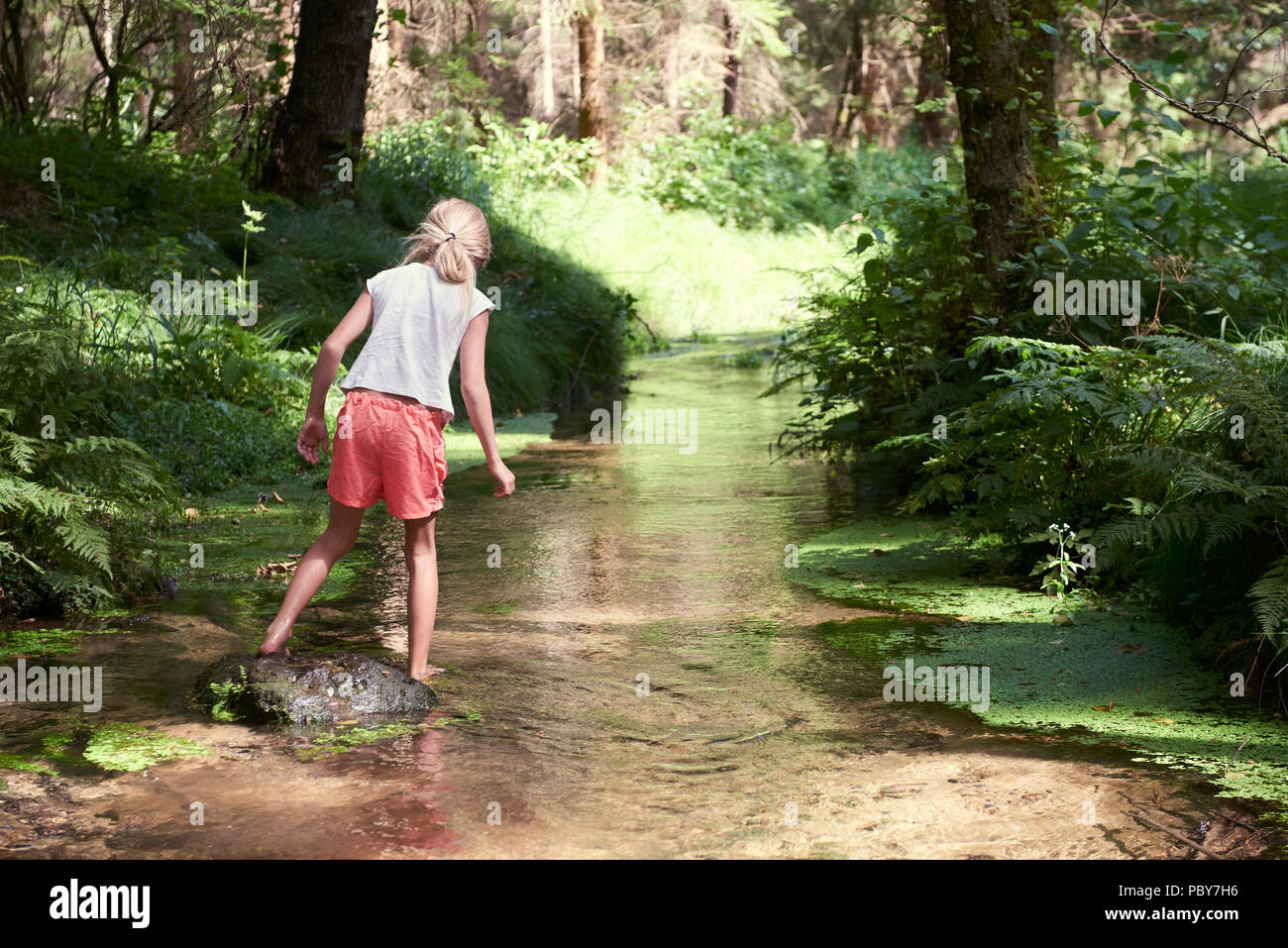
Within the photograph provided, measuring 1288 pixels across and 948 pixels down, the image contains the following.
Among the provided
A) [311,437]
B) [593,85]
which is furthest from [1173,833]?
[593,85]

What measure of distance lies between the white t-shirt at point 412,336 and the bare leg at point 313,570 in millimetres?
528

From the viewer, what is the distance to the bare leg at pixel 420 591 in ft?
16.8

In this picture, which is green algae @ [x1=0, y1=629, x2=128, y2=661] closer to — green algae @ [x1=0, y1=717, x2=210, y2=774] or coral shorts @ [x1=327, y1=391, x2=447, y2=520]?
green algae @ [x1=0, y1=717, x2=210, y2=774]

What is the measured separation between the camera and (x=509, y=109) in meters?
43.4

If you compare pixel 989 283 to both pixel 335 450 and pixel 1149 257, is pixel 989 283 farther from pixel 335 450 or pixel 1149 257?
pixel 335 450

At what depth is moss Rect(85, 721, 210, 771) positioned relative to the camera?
427cm

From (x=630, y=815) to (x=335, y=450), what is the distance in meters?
2.00

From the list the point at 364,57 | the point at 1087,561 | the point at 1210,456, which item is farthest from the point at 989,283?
the point at 364,57

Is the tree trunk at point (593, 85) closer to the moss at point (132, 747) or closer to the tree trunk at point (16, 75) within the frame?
the tree trunk at point (16, 75)

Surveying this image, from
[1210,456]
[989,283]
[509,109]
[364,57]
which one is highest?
[509,109]

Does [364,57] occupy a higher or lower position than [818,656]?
higher

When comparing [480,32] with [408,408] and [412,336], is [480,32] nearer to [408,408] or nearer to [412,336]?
[412,336]
